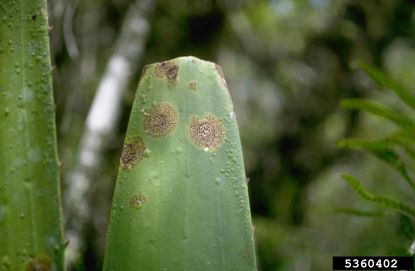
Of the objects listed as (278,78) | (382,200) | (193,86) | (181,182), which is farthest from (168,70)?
(278,78)

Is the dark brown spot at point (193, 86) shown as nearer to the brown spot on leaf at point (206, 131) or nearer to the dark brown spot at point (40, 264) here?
the brown spot on leaf at point (206, 131)

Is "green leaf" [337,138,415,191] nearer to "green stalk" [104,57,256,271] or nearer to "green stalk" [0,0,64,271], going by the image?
"green stalk" [104,57,256,271]

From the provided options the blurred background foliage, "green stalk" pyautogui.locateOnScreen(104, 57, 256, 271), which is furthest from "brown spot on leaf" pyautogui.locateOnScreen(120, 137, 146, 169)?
the blurred background foliage

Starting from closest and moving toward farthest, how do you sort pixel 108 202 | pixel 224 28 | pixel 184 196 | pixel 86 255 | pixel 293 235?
pixel 184 196, pixel 86 255, pixel 108 202, pixel 293 235, pixel 224 28

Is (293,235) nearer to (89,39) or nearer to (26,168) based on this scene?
(89,39)

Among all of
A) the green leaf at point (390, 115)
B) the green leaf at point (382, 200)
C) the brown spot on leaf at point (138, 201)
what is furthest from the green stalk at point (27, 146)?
the green leaf at point (390, 115)

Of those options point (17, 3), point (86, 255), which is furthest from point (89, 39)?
point (17, 3)
